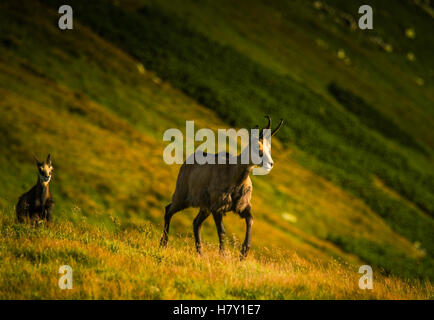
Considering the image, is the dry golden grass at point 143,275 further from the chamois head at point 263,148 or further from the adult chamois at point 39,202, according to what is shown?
the adult chamois at point 39,202

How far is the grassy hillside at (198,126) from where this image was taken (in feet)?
28.0

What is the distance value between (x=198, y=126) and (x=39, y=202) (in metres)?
44.5

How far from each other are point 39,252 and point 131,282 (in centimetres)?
206

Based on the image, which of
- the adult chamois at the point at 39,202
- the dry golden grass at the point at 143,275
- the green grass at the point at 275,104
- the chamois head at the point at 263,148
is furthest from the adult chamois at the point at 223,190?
the green grass at the point at 275,104

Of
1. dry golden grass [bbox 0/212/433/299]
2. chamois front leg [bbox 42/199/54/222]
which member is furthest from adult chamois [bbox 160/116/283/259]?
chamois front leg [bbox 42/199/54/222]

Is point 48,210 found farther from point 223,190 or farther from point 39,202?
point 223,190

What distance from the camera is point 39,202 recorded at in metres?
12.7

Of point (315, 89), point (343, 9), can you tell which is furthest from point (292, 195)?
point (343, 9)

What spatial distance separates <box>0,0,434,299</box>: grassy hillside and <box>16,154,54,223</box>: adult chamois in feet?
1.51

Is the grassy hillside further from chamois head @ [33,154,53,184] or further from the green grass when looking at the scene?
chamois head @ [33,154,53,184]

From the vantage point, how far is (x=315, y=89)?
83000 millimetres

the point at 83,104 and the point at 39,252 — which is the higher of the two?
the point at 83,104

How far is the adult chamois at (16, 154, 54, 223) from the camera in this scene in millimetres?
12516
